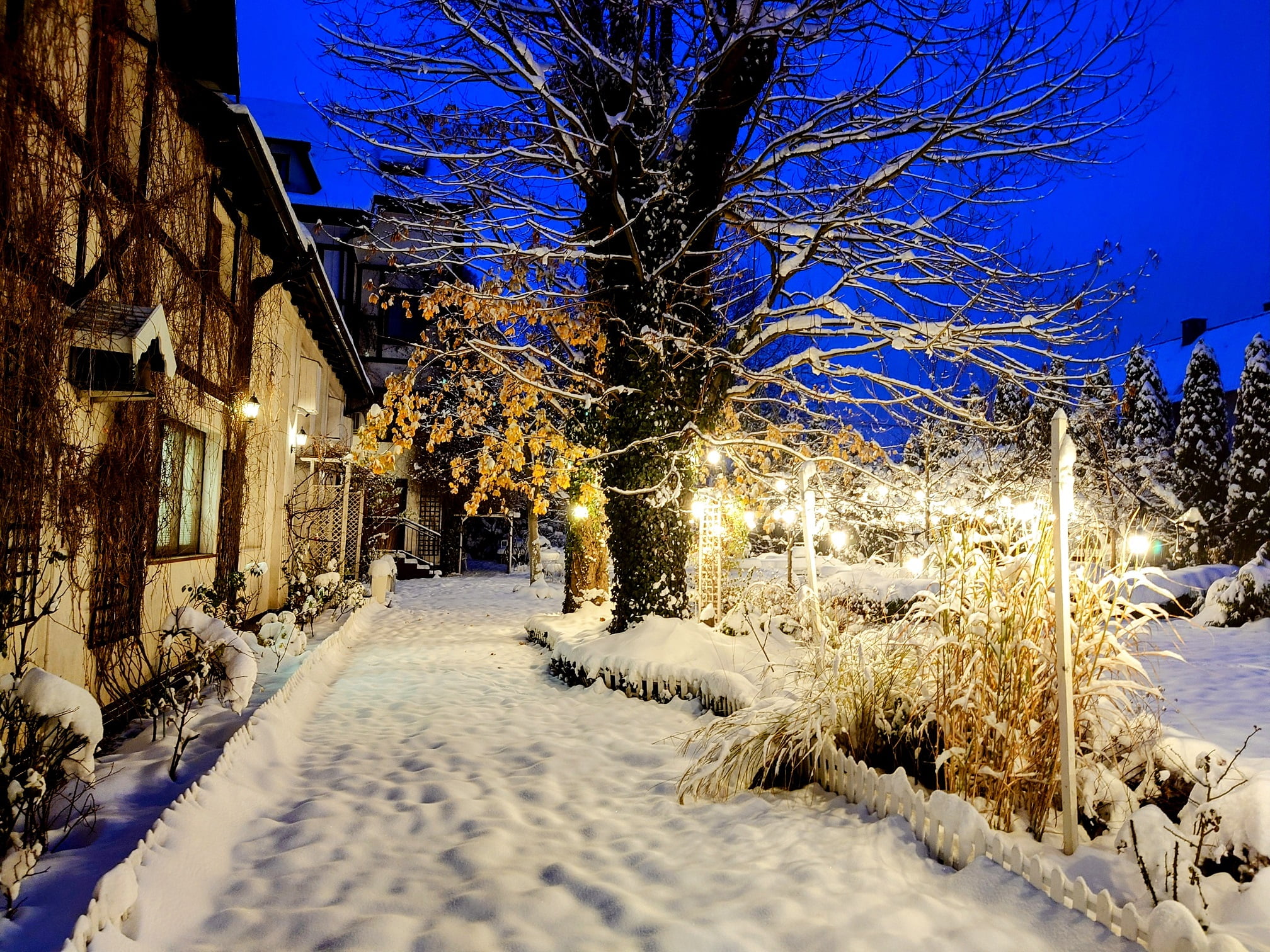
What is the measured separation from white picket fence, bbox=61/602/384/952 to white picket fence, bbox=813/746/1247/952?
3187 millimetres

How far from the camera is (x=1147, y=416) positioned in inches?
1068

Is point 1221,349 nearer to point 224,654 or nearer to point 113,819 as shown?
point 224,654

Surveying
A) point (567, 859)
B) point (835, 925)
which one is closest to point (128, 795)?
point (567, 859)

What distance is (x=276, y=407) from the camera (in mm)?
10711

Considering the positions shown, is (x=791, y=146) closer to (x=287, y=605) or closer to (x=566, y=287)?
(x=566, y=287)

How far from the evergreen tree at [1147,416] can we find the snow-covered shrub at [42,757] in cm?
3027

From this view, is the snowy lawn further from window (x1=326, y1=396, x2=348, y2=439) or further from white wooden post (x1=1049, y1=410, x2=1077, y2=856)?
window (x1=326, y1=396, x2=348, y2=439)

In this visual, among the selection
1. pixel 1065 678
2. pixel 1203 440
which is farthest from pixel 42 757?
pixel 1203 440

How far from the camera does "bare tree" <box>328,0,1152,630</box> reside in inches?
269

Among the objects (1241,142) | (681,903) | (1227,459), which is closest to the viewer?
(681,903)

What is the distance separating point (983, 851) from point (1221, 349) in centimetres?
3729

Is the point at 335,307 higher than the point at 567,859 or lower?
higher

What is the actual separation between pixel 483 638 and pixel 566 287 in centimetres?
543

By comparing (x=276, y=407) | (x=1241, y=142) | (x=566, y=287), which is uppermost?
(x=1241, y=142)
